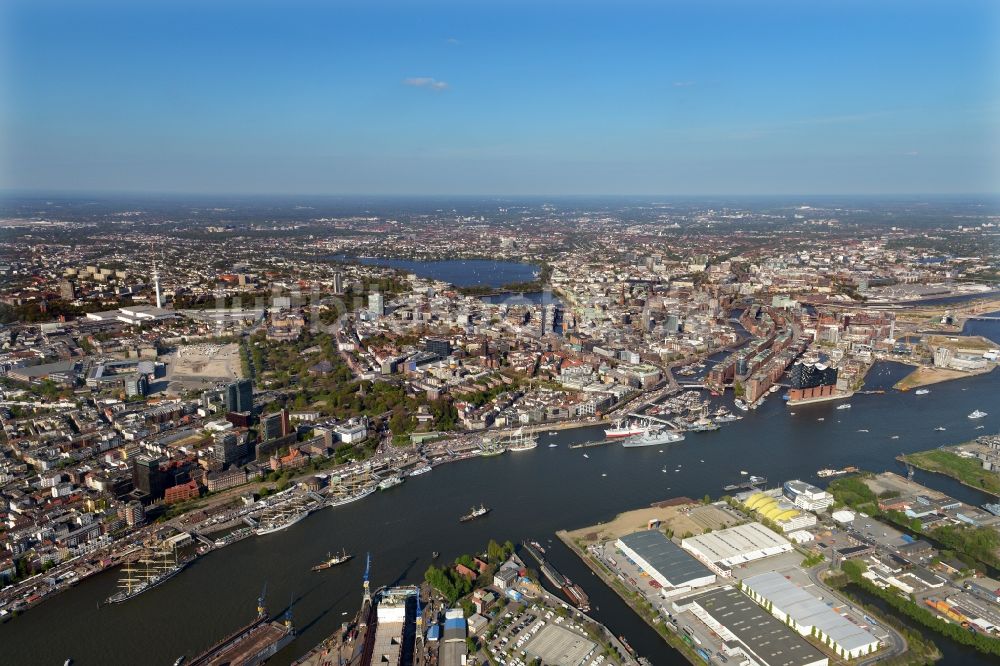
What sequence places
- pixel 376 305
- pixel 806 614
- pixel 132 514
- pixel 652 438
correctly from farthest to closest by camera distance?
pixel 376 305
pixel 652 438
pixel 132 514
pixel 806 614

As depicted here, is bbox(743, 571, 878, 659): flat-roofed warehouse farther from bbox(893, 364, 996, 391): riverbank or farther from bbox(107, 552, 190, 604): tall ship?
bbox(893, 364, 996, 391): riverbank

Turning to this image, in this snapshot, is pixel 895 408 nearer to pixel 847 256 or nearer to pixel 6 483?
pixel 6 483

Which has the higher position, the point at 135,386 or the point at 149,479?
the point at 135,386

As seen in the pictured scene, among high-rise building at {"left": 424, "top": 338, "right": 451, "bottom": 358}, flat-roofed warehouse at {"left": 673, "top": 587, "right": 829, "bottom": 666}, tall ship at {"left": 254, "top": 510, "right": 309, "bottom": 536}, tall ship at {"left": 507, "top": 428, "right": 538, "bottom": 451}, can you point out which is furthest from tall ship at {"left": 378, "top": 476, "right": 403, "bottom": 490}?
high-rise building at {"left": 424, "top": 338, "right": 451, "bottom": 358}

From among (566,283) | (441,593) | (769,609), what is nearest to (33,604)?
(441,593)

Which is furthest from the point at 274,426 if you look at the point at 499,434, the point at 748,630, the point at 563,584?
the point at 748,630

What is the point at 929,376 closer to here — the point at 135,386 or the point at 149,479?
the point at 149,479

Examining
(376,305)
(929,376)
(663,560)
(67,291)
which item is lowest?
(663,560)

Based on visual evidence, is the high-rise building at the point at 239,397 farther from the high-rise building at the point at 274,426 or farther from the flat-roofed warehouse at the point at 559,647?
the flat-roofed warehouse at the point at 559,647
